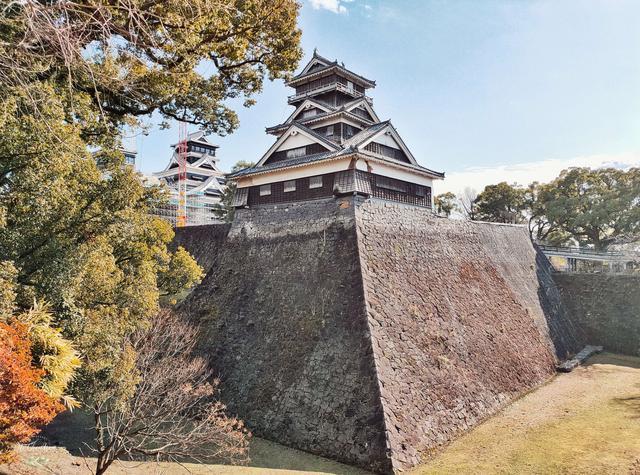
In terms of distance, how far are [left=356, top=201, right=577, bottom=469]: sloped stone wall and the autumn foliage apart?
689 centimetres

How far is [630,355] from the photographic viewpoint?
18797 mm

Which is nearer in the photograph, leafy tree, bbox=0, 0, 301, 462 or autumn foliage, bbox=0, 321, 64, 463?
autumn foliage, bbox=0, 321, 64, 463

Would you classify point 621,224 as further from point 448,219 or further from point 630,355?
point 448,219

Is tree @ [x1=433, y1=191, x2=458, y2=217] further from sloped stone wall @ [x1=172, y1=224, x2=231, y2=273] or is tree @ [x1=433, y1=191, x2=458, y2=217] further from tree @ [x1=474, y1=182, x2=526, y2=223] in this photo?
sloped stone wall @ [x1=172, y1=224, x2=231, y2=273]

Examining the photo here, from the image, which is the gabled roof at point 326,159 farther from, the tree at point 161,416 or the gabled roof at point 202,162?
the gabled roof at point 202,162

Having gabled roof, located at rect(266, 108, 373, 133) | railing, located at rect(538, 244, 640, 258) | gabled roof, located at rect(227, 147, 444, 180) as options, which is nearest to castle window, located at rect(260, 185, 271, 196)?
gabled roof, located at rect(227, 147, 444, 180)

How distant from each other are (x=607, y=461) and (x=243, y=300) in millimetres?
10942

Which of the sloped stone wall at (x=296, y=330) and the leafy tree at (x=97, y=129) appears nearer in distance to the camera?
the leafy tree at (x=97, y=129)

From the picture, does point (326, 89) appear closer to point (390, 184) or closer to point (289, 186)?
point (289, 186)

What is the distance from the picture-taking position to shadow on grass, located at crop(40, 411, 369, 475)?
9.01 metres

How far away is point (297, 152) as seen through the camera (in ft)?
52.6

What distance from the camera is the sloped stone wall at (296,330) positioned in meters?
9.84

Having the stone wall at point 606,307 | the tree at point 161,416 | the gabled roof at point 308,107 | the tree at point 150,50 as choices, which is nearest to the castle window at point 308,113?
the gabled roof at point 308,107

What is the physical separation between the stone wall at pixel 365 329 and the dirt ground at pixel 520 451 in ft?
1.47
